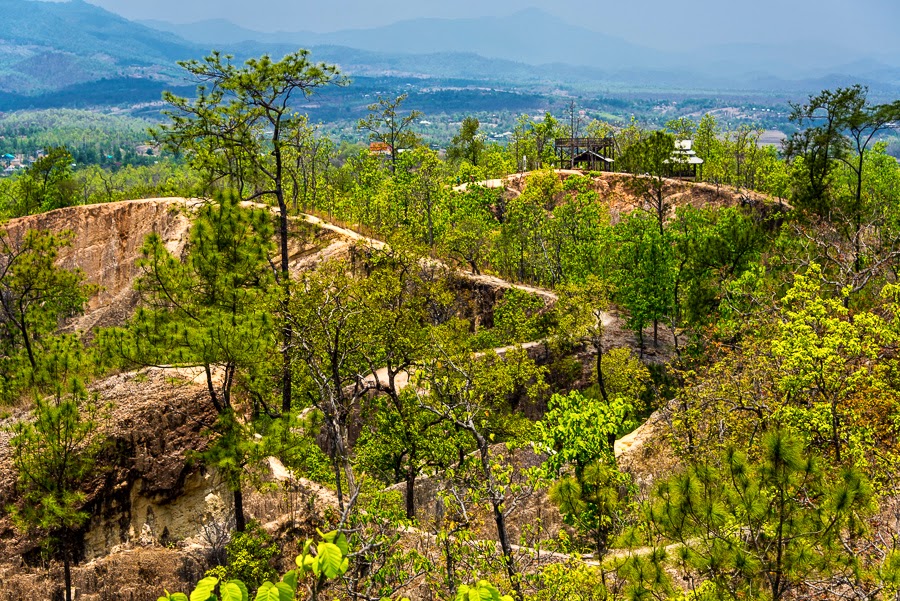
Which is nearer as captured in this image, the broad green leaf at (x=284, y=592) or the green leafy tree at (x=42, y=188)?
the broad green leaf at (x=284, y=592)

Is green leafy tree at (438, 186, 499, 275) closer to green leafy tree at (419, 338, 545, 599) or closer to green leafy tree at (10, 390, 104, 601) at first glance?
green leafy tree at (419, 338, 545, 599)

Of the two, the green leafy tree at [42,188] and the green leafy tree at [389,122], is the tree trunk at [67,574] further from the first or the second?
the green leafy tree at [42,188]

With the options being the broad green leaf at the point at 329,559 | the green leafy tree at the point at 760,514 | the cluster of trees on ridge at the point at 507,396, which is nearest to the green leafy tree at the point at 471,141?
the cluster of trees on ridge at the point at 507,396

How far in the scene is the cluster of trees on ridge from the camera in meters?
13.1

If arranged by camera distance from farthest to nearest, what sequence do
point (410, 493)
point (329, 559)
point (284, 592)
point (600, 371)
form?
1. point (600, 371)
2. point (410, 493)
3. point (329, 559)
4. point (284, 592)

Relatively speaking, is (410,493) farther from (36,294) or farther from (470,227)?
(470,227)

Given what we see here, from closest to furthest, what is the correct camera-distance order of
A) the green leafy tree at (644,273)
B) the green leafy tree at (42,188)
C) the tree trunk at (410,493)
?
the tree trunk at (410,493) < the green leafy tree at (644,273) < the green leafy tree at (42,188)

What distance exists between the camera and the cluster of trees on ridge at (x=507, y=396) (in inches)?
517

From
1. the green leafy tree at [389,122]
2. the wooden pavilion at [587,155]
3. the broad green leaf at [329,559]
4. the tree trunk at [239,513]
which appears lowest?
the tree trunk at [239,513]

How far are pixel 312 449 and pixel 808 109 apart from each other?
3715cm

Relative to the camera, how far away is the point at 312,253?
171ft

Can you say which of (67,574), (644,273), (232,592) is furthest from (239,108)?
(644,273)

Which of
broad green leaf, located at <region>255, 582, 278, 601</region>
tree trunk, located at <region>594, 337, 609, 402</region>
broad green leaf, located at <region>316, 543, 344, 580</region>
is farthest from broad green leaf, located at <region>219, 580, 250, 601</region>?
tree trunk, located at <region>594, 337, 609, 402</region>

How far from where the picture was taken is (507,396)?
43.6 m
